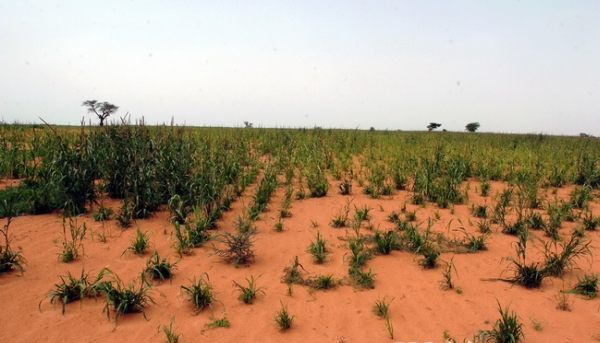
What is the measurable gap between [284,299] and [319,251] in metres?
0.97

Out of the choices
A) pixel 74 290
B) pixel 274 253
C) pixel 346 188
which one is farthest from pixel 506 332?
pixel 346 188

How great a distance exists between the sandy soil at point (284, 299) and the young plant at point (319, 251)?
0.10m

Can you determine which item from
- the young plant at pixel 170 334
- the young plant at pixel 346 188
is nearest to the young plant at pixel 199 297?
the young plant at pixel 170 334

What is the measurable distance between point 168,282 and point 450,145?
435 inches

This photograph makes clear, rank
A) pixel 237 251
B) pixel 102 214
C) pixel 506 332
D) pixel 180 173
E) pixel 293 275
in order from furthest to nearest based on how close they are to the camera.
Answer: pixel 180 173 < pixel 102 214 < pixel 237 251 < pixel 293 275 < pixel 506 332

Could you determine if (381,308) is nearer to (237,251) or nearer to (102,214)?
(237,251)

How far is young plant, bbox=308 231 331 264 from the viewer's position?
455cm

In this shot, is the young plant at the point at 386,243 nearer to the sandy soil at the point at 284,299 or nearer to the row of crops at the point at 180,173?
the sandy soil at the point at 284,299

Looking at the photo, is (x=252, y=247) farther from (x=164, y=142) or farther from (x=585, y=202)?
(x=585, y=202)

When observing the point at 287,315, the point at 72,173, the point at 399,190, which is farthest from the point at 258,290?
the point at 399,190

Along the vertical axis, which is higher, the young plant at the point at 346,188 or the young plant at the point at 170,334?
the young plant at the point at 346,188

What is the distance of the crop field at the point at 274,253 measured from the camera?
3.35 meters

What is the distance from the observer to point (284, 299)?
3.79m

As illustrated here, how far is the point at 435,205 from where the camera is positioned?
6.64m
